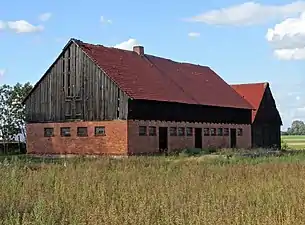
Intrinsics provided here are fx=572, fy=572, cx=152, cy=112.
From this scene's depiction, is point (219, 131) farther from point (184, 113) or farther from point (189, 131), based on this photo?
point (184, 113)

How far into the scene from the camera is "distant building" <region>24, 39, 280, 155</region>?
41.9 meters

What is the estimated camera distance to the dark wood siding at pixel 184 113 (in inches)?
1666

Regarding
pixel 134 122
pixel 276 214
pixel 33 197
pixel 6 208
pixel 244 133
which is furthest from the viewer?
pixel 244 133

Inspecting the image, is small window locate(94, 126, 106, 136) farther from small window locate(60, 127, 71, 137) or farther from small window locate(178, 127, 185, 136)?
small window locate(178, 127, 185, 136)

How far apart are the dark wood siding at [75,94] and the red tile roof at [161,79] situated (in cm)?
76

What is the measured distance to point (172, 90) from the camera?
47781 millimetres

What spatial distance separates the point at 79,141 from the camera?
1706 inches

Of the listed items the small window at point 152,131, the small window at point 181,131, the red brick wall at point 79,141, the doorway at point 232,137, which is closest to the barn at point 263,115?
the doorway at point 232,137

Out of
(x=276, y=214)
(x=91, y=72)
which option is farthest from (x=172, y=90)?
(x=276, y=214)

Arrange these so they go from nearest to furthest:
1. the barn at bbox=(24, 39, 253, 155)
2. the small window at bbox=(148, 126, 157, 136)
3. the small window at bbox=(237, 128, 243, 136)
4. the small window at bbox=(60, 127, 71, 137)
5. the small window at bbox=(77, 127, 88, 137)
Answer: the barn at bbox=(24, 39, 253, 155), the small window at bbox=(77, 127, 88, 137), the small window at bbox=(148, 126, 157, 136), the small window at bbox=(60, 127, 71, 137), the small window at bbox=(237, 128, 243, 136)

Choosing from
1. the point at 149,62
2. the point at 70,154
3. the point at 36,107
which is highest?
the point at 149,62

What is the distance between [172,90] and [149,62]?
4.60m

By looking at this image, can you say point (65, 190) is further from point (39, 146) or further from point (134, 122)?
point (39, 146)

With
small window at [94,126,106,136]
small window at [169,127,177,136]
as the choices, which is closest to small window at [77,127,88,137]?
small window at [94,126,106,136]
